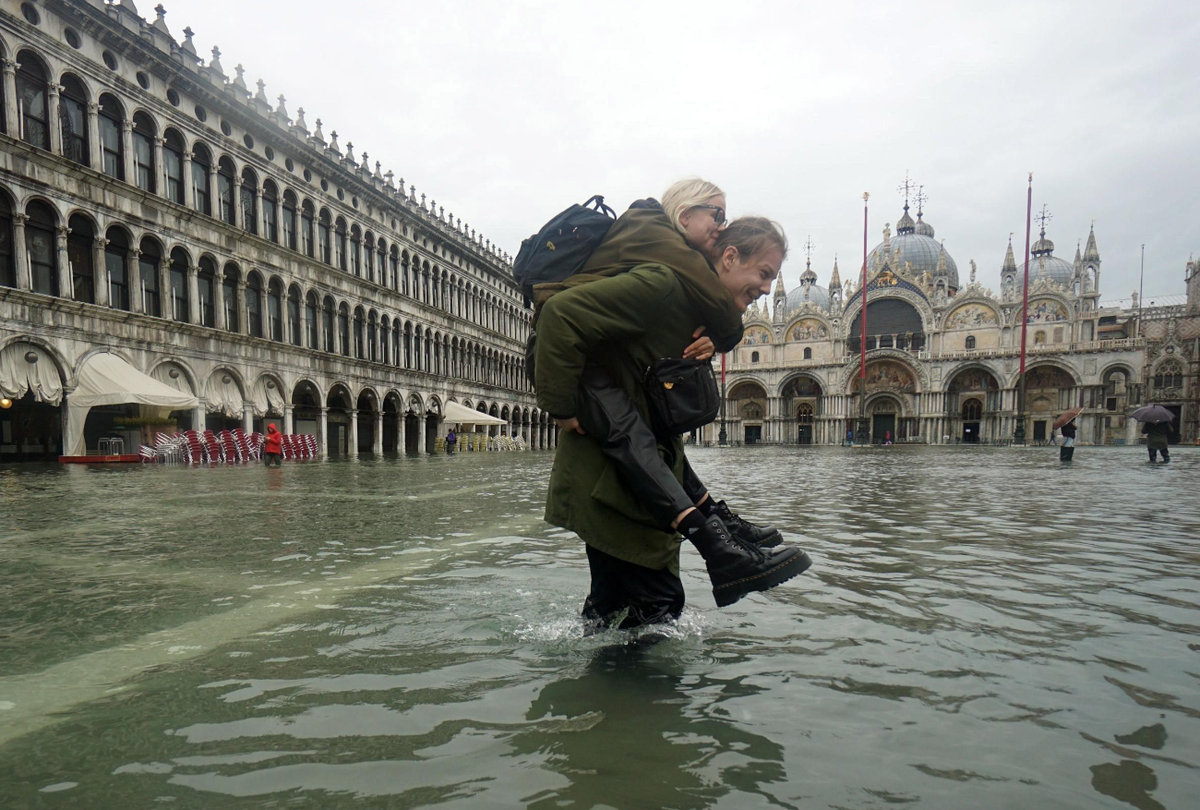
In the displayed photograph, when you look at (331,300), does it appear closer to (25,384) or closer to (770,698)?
(25,384)

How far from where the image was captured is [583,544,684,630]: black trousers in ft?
8.60

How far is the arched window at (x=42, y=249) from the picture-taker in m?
16.6

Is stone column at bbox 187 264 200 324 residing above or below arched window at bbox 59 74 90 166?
below

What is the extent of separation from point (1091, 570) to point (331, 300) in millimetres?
28613

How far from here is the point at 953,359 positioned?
59.2m

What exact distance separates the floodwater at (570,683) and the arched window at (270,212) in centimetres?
2315

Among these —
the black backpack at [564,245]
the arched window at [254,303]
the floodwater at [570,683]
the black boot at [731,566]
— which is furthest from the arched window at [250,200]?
the black boot at [731,566]

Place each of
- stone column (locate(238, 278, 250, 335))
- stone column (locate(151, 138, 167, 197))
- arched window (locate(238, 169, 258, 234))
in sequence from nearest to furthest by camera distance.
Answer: stone column (locate(151, 138, 167, 197)) < stone column (locate(238, 278, 250, 335)) < arched window (locate(238, 169, 258, 234))

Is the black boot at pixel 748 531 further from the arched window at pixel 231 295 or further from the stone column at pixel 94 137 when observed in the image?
the arched window at pixel 231 295

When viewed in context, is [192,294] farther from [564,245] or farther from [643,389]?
[643,389]

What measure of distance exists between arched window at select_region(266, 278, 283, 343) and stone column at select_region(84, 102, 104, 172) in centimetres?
698

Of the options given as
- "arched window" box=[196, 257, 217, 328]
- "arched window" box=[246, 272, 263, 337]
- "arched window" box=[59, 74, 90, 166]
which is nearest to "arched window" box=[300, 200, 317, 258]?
"arched window" box=[246, 272, 263, 337]

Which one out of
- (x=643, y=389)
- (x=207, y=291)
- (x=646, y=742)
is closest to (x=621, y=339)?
(x=643, y=389)

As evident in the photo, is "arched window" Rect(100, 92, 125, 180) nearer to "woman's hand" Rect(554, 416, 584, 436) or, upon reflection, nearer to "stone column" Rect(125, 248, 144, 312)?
"stone column" Rect(125, 248, 144, 312)
